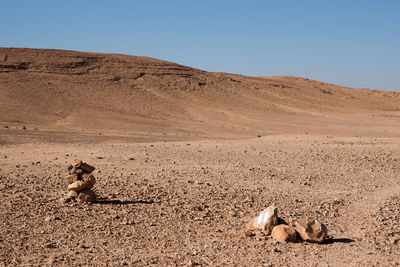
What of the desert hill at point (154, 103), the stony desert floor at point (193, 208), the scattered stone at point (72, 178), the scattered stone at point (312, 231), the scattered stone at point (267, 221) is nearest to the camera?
the stony desert floor at point (193, 208)

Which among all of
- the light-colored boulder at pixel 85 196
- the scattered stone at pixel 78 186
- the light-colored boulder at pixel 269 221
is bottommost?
the light-colored boulder at pixel 85 196

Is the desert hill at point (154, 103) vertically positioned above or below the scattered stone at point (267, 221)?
above

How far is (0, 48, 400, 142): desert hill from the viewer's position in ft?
105

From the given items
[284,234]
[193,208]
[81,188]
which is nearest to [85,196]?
[81,188]

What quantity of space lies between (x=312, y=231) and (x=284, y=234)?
36 centimetres

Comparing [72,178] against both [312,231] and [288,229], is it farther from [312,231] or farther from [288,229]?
[312,231]

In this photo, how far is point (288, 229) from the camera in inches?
246

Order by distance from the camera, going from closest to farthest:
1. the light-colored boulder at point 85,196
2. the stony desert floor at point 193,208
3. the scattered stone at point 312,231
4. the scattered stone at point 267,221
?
the stony desert floor at point 193,208 < the scattered stone at point 312,231 < the scattered stone at point 267,221 < the light-colored boulder at point 85,196

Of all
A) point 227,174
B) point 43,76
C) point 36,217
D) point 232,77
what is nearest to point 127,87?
point 43,76

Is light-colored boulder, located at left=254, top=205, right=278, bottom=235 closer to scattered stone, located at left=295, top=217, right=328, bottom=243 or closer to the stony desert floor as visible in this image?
the stony desert floor

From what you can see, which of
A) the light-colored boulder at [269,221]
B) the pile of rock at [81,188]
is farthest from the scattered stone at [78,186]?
the light-colored boulder at [269,221]

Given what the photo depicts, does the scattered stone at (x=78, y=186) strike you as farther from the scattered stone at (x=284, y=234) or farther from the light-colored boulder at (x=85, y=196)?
the scattered stone at (x=284, y=234)

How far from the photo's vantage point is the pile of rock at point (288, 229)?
6.17 meters

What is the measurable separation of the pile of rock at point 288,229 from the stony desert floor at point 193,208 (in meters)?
0.11
